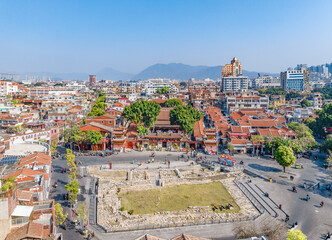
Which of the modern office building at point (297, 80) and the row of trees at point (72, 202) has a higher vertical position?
the modern office building at point (297, 80)

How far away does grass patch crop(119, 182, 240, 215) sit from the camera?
28.3m

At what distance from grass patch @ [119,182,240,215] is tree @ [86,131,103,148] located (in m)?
17.9

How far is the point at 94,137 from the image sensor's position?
47.1 m

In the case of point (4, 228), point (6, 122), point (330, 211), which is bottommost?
point (330, 211)

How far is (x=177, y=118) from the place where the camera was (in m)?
56.7

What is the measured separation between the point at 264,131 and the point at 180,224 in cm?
3430

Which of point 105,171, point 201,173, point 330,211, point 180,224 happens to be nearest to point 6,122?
point 105,171

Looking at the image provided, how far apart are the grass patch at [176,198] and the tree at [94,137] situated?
17900 millimetres

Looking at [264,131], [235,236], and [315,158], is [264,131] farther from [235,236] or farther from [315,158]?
[235,236]

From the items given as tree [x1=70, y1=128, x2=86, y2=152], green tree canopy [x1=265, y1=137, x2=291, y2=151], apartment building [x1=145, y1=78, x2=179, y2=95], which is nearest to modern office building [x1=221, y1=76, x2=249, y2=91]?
apartment building [x1=145, y1=78, x2=179, y2=95]

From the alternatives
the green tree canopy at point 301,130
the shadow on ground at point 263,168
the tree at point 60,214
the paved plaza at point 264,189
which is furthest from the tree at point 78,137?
the green tree canopy at point 301,130

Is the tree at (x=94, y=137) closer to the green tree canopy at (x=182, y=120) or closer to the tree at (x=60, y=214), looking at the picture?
the green tree canopy at (x=182, y=120)

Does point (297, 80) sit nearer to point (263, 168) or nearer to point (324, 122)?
point (324, 122)

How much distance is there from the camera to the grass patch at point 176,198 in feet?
93.0
